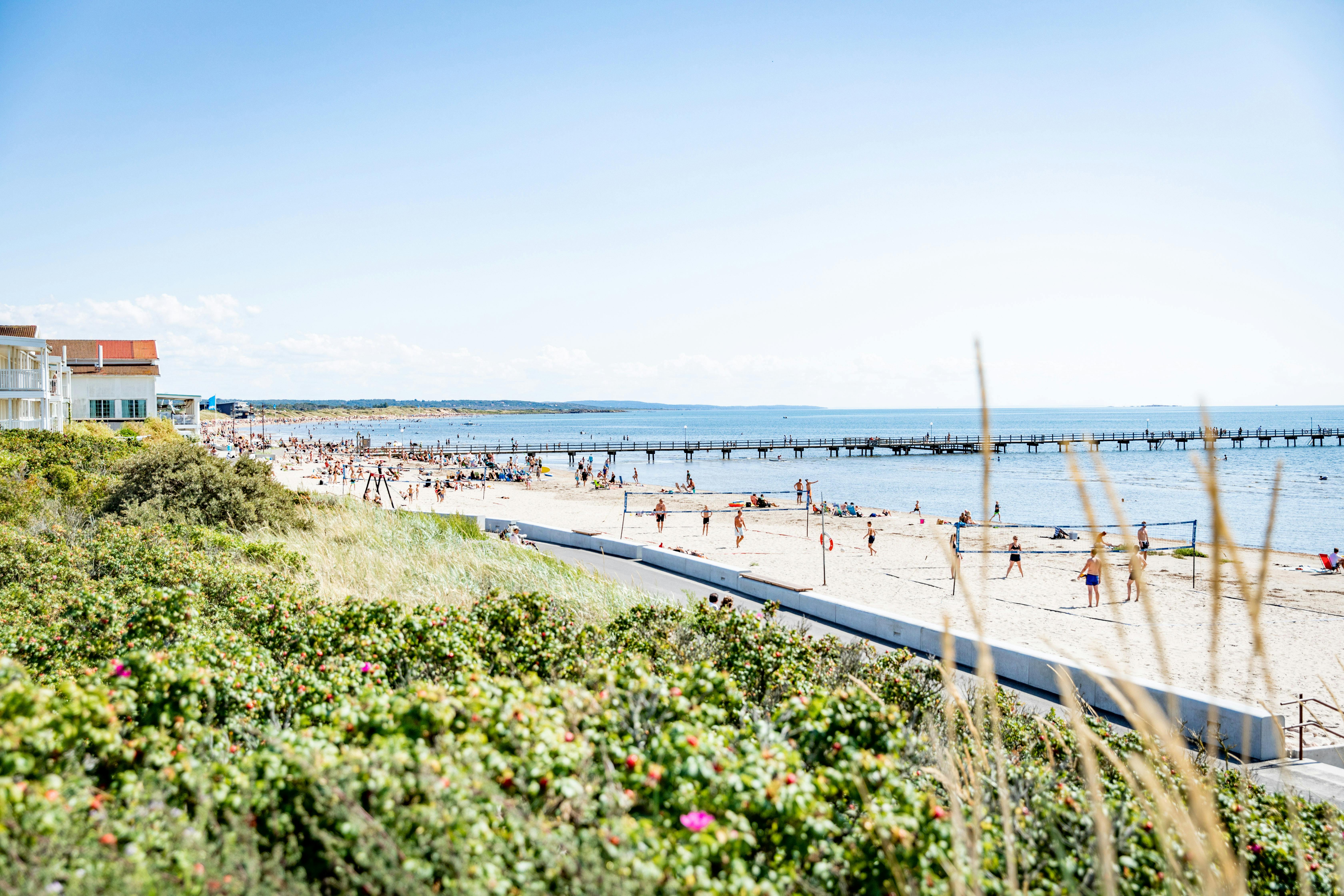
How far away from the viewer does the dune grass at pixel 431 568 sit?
1029 centimetres

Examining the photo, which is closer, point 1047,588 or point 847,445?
point 1047,588

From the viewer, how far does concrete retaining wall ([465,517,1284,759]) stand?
8.46 metres

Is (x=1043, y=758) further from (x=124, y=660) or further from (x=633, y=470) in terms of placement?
(x=633, y=470)

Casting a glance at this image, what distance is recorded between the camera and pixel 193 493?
15.9 m

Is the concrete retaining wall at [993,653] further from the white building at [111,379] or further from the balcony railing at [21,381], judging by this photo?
the white building at [111,379]

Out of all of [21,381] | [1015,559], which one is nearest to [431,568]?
[1015,559]

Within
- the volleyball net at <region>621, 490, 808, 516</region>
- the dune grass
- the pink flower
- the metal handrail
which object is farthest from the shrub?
the metal handrail

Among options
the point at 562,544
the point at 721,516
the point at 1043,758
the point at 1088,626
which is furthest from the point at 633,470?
the point at 1043,758

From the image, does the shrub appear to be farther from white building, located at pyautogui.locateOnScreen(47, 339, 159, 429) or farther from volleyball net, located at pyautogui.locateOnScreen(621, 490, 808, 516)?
white building, located at pyautogui.locateOnScreen(47, 339, 159, 429)

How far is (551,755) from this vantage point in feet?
10.8

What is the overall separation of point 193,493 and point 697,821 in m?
16.0

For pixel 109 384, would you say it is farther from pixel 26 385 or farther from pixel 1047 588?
pixel 1047 588

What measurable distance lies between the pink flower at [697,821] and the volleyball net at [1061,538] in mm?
22308

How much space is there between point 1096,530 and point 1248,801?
13.9 ft
